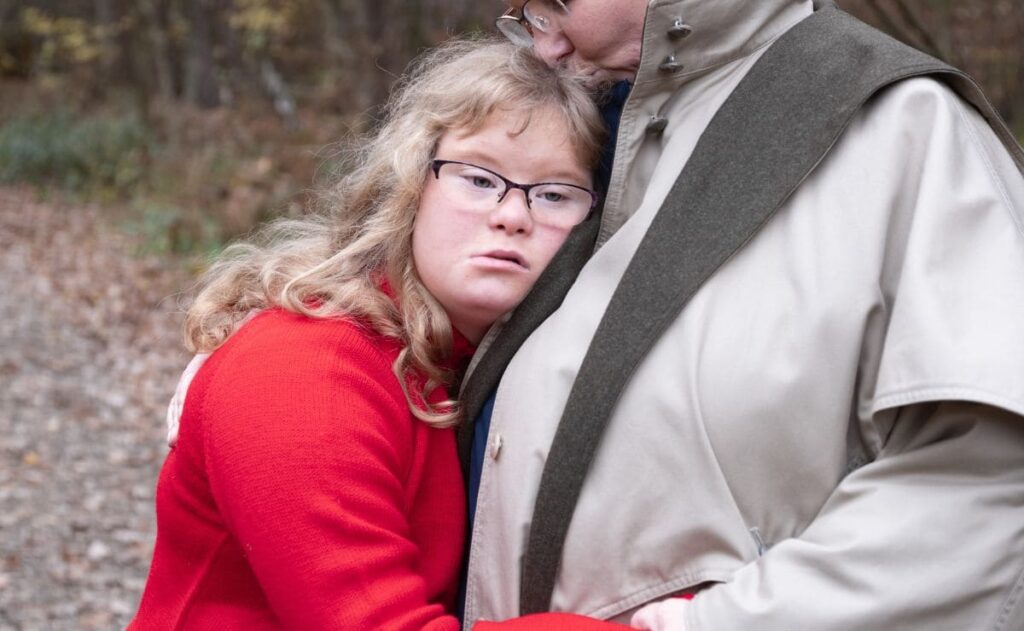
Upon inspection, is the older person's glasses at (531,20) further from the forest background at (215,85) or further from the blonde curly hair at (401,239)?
the forest background at (215,85)

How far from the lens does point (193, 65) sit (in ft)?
61.6

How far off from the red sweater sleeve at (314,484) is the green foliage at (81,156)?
13.8 m

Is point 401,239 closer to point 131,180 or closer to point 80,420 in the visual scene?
point 80,420

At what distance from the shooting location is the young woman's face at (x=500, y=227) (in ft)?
7.08

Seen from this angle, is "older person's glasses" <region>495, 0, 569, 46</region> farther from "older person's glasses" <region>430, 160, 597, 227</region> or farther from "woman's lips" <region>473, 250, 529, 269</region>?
"woman's lips" <region>473, 250, 529, 269</region>

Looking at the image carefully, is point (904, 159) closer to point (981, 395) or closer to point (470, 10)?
point (981, 395)

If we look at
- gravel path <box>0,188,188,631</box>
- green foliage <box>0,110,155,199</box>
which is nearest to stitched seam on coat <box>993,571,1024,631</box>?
gravel path <box>0,188,188,631</box>

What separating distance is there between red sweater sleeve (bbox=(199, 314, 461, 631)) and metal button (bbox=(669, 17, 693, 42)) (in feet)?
2.72

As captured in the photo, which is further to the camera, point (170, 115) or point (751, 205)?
point (170, 115)

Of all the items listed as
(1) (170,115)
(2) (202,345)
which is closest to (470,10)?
(1) (170,115)

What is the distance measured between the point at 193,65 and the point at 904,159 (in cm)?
1850

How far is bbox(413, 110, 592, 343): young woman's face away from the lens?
2158mm

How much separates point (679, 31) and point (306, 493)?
104 cm

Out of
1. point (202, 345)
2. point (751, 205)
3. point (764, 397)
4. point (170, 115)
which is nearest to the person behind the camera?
point (764, 397)
